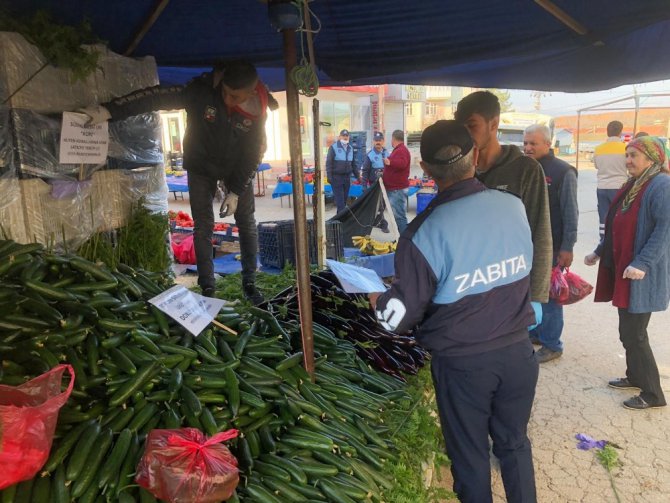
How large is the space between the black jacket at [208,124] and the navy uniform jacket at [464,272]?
192 centimetres

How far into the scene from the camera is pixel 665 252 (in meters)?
3.44

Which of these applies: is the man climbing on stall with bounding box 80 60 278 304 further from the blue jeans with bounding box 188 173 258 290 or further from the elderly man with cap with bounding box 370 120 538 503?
the elderly man with cap with bounding box 370 120 538 503

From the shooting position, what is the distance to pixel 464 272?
195cm

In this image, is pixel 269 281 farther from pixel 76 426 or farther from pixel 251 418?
pixel 76 426

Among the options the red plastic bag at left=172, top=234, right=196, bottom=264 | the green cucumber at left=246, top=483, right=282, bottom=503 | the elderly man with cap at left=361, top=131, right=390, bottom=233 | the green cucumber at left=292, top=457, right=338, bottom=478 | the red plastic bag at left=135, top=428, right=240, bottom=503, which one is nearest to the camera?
the red plastic bag at left=135, top=428, right=240, bottom=503

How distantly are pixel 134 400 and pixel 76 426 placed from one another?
214mm

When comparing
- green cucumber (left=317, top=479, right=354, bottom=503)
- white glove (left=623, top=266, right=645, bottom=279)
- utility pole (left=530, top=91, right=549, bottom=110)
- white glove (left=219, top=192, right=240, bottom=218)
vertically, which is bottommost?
green cucumber (left=317, top=479, right=354, bottom=503)

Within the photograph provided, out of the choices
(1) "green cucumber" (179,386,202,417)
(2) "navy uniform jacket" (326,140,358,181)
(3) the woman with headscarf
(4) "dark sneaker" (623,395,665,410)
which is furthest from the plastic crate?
(2) "navy uniform jacket" (326,140,358,181)

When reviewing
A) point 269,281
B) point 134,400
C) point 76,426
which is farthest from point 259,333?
point 269,281

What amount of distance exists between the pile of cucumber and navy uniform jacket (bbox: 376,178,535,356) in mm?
533

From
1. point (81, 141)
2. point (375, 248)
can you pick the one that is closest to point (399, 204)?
point (375, 248)

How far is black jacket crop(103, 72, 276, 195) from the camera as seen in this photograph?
133 inches

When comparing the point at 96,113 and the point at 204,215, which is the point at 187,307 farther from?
the point at 96,113

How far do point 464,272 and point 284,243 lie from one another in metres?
3.90
